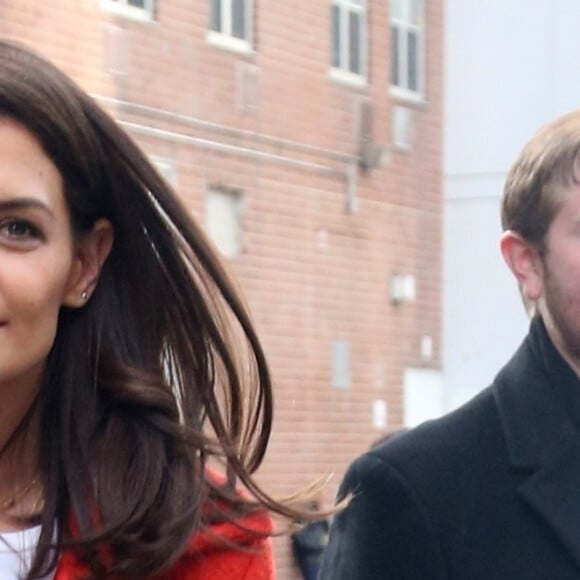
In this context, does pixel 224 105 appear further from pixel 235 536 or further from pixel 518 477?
pixel 235 536

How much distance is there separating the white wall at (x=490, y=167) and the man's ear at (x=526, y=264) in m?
13.3

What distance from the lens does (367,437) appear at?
15688 millimetres

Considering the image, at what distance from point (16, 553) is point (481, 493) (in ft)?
3.98

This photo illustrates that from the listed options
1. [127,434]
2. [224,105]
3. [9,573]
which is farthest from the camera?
[224,105]

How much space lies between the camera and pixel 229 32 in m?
14.1

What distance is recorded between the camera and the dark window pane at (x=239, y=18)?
14148mm

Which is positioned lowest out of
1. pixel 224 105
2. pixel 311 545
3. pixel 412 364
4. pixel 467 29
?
pixel 311 545

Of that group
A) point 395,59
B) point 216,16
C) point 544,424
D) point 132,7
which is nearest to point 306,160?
point 216,16

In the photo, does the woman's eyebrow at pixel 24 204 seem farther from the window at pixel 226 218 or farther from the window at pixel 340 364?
the window at pixel 340 364

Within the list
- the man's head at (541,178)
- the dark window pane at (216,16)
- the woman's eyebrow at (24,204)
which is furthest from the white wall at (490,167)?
the woman's eyebrow at (24,204)

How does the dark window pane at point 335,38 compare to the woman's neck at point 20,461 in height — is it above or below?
above

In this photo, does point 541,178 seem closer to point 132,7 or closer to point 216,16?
point 132,7

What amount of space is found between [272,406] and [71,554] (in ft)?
1.33

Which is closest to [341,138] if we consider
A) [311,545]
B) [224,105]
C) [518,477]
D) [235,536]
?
[224,105]
